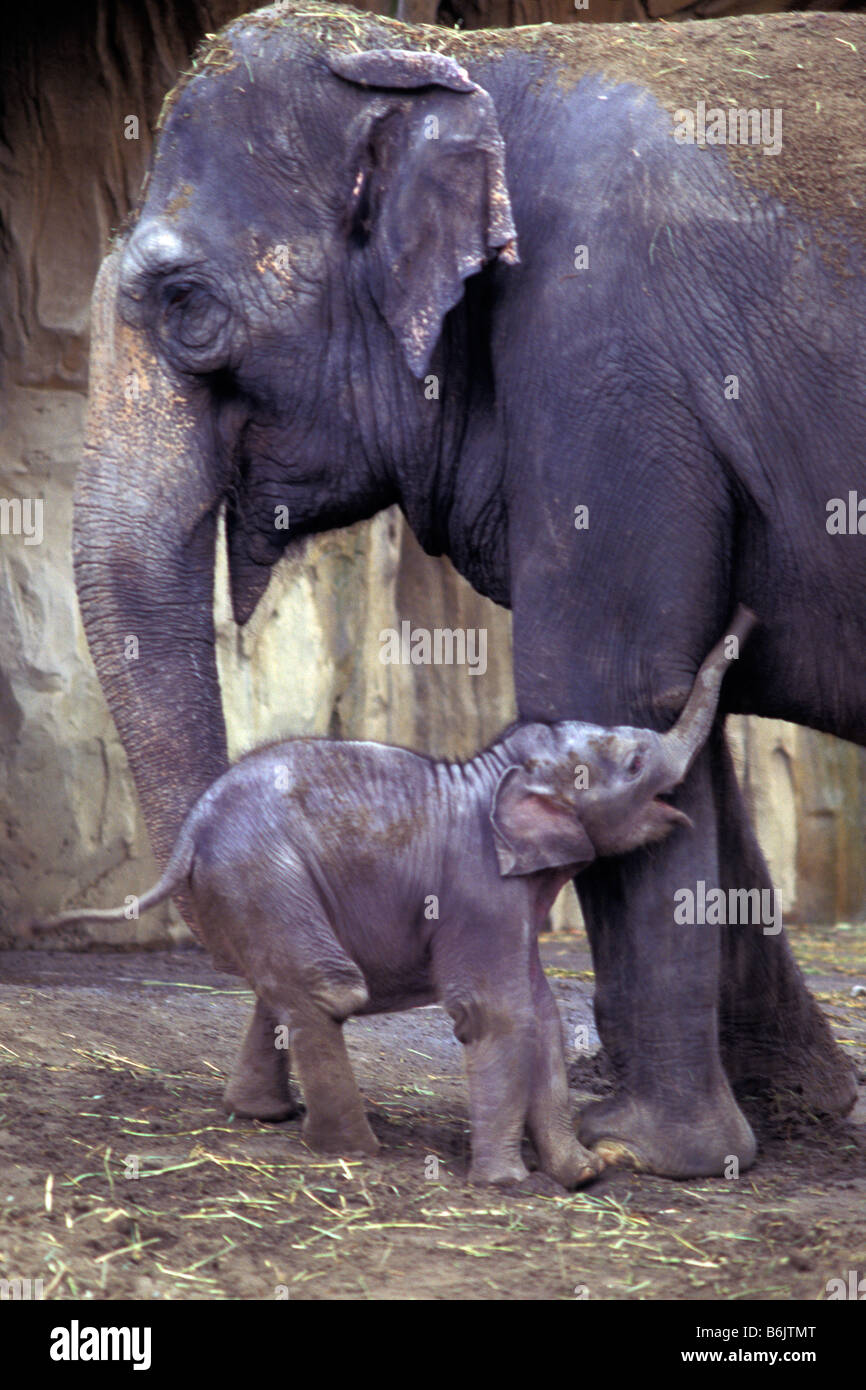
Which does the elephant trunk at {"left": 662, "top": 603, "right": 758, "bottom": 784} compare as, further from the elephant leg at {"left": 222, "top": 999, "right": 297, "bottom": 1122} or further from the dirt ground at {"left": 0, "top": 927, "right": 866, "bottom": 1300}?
the elephant leg at {"left": 222, "top": 999, "right": 297, "bottom": 1122}

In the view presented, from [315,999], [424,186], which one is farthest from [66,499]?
[315,999]

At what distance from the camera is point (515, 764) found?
4.25m

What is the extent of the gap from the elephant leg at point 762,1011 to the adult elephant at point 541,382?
48 cm

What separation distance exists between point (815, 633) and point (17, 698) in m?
4.62

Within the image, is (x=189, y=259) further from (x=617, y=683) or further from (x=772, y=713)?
(x=772, y=713)

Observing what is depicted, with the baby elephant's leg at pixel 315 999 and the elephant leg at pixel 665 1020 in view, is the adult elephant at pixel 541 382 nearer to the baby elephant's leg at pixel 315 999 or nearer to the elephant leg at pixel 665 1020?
the elephant leg at pixel 665 1020

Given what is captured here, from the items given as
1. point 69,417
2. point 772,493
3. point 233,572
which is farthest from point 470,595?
point 772,493

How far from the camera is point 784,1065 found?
501 cm

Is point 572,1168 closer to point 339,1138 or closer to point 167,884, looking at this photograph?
point 339,1138

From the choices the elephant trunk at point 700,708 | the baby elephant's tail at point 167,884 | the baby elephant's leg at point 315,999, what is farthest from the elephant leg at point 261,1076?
the elephant trunk at point 700,708

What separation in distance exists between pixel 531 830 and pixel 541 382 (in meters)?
1.04

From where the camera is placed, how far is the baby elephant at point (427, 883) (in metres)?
4.05

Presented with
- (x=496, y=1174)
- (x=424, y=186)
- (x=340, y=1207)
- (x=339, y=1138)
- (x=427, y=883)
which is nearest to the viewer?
(x=340, y=1207)

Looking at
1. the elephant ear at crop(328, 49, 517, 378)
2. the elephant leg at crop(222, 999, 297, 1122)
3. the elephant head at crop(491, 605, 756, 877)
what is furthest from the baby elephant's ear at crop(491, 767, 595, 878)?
the elephant ear at crop(328, 49, 517, 378)
